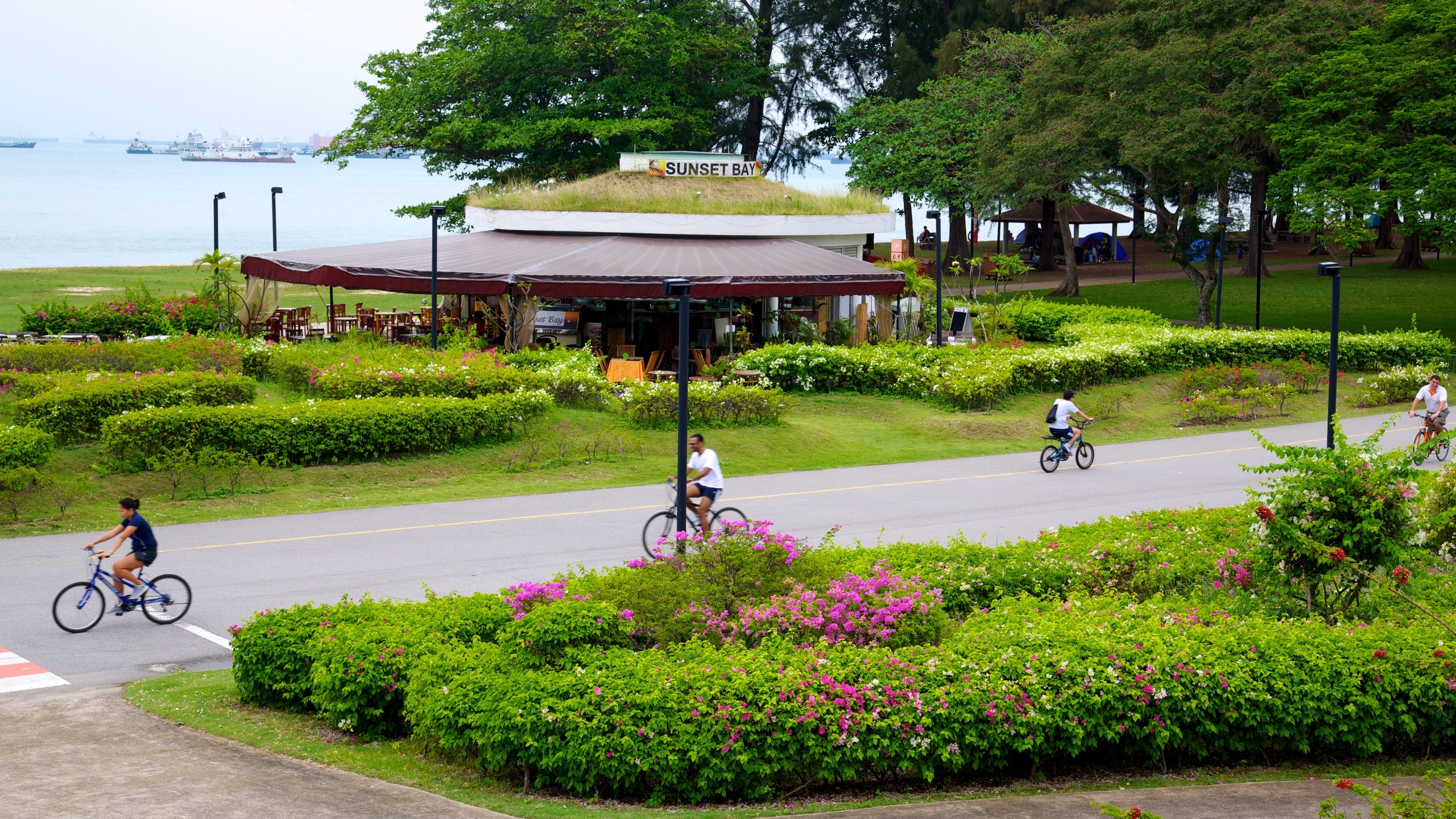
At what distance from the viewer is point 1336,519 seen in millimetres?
11891

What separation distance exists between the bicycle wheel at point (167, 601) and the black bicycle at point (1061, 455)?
14.3 metres

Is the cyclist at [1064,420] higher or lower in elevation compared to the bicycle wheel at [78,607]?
higher

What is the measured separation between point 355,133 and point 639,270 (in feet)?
80.2

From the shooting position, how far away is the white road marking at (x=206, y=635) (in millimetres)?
13218

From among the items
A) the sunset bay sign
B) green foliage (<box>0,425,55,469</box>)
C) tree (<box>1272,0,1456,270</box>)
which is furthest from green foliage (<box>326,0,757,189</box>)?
green foliage (<box>0,425,55,469</box>)

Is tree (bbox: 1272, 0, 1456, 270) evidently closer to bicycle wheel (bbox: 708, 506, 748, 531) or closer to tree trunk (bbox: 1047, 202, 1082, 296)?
tree trunk (bbox: 1047, 202, 1082, 296)

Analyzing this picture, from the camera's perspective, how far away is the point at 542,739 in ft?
29.8

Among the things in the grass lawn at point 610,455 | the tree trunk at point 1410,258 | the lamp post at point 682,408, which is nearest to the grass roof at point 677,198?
the grass lawn at point 610,455

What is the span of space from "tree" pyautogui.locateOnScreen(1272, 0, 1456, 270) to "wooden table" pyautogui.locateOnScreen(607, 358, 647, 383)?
21026 mm


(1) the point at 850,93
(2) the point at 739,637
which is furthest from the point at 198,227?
(2) the point at 739,637

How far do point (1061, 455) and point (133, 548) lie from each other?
49.3 ft

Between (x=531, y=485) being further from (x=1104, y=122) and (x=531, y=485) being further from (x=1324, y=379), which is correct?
(x=1104, y=122)

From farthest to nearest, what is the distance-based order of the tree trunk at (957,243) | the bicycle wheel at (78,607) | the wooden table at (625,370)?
the tree trunk at (957,243) → the wooden table at (625,370) → the bicycle wheel at (78,607)

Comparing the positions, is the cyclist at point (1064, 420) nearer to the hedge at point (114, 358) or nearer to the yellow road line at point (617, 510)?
the yellow road line at point (617, 510)
